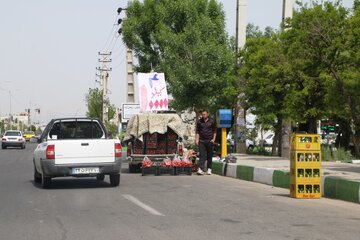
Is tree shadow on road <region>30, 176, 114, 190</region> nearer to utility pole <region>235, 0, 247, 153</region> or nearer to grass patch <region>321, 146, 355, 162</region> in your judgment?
grass patch <region>321, 146, 355, 162</region>

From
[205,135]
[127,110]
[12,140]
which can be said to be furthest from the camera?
[12,140]

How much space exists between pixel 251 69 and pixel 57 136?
15325 millimetres

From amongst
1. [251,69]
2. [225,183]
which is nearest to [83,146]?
[225,183]

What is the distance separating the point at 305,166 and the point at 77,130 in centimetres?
662

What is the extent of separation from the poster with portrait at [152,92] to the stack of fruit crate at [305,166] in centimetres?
1296

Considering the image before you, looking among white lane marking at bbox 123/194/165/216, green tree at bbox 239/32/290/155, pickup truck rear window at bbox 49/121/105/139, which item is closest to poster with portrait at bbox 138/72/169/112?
green tree at bbox 239/32/290/155

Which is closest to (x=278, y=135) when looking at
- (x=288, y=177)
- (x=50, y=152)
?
(x=288, y=177)

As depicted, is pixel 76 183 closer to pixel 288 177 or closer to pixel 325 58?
pixel 288 177

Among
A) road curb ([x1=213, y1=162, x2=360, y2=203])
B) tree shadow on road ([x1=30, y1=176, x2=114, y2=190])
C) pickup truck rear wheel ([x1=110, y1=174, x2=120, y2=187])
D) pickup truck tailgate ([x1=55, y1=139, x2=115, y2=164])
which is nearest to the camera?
road curb ([x1=213, y1=162, x2=360, y2=203])

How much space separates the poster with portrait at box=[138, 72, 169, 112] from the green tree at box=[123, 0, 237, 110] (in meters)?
6.22

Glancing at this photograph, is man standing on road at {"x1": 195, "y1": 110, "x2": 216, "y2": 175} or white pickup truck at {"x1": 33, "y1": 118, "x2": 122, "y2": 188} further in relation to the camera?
man standing on road at {"x1": 195, "y1": 110, "x2": 216, "y2": 175}

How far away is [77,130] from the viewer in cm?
1647

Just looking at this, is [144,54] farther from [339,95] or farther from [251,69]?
[339,95]

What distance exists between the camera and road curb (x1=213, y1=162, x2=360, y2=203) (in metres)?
12.3
